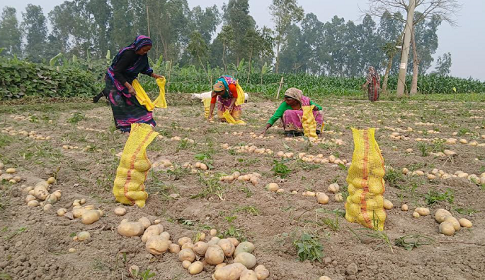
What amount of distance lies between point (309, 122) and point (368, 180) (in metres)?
2.71

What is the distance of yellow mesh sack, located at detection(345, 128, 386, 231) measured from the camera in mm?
1980

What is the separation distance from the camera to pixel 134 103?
541cm

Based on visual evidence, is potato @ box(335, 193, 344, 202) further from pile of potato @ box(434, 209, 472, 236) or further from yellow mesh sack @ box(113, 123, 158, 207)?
yellow mesh sack @ box(113, 123, 158, 207)

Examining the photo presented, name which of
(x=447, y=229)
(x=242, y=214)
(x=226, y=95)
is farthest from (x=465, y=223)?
(x=226, y=95)

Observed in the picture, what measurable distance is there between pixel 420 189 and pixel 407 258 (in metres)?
1.21

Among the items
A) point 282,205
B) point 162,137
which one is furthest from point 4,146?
point 282,205

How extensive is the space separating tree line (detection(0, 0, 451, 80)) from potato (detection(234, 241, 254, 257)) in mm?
15175

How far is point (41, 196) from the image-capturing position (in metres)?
2.40

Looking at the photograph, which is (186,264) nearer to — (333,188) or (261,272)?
(261,272)

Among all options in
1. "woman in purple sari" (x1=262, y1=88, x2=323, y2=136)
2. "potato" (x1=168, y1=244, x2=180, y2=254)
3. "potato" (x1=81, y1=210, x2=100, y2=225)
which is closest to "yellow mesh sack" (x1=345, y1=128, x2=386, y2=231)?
"potato" (x1=168, y1=244, x2=180, y2=254)

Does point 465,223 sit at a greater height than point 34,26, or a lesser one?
lesser

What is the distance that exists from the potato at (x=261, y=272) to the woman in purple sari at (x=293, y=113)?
340cm

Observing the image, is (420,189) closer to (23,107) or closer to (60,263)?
(60,263)

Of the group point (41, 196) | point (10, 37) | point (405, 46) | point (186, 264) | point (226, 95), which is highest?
point (10, 37)
